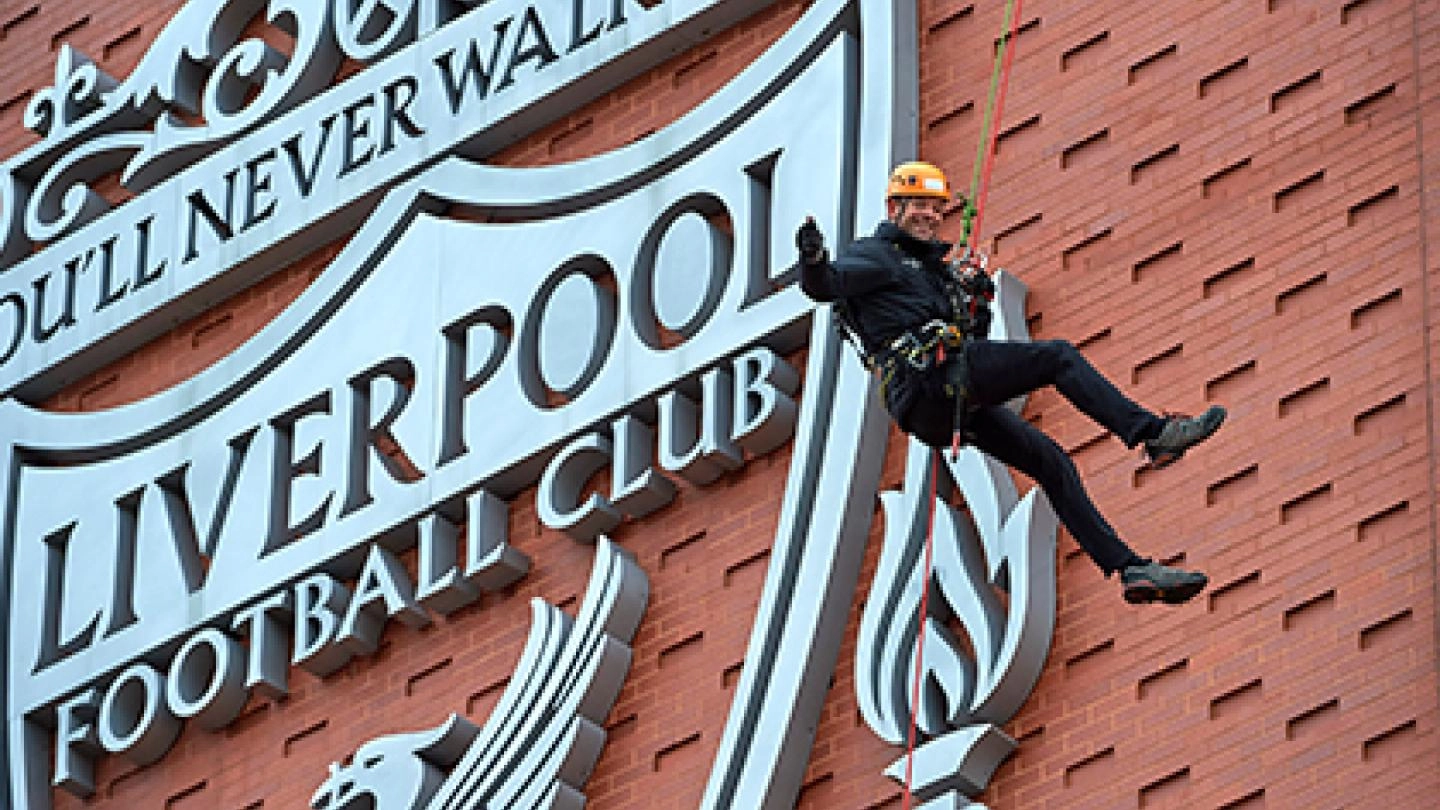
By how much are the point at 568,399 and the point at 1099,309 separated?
10.8 ft

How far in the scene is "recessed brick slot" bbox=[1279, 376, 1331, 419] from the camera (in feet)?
65.4

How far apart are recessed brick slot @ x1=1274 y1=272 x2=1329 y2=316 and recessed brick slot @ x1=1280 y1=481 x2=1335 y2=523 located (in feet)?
3.08

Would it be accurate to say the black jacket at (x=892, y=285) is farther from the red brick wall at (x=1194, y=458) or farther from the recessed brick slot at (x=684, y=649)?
the recessed brick slot at (x=684, y=649)

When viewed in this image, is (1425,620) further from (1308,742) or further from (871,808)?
(871,808)

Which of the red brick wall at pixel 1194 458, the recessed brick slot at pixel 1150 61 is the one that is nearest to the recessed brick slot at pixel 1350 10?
the red brick wall at pixel 1194 458

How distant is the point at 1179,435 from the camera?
57.0 feet

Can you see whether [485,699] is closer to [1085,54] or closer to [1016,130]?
[1016,130]

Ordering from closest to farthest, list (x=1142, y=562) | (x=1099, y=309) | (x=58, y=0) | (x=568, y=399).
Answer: (x=1142, y=562), (x=1099, y=309), (x=568, y=399), (x=58, y=0)

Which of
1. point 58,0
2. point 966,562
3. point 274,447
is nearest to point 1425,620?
point 966,562

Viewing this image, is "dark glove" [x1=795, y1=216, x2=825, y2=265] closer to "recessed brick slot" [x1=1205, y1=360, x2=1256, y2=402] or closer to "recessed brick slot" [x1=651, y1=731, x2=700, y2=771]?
"recessed brick slot" [x1=1205, y1=360, x2=1256, y2=402]

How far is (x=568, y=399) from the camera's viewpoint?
23031 millimetres

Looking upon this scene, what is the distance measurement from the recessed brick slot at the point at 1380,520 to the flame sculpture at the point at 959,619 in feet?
5.30

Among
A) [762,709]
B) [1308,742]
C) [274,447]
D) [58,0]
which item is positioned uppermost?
[58,0]

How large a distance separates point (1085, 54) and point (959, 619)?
2.85m
